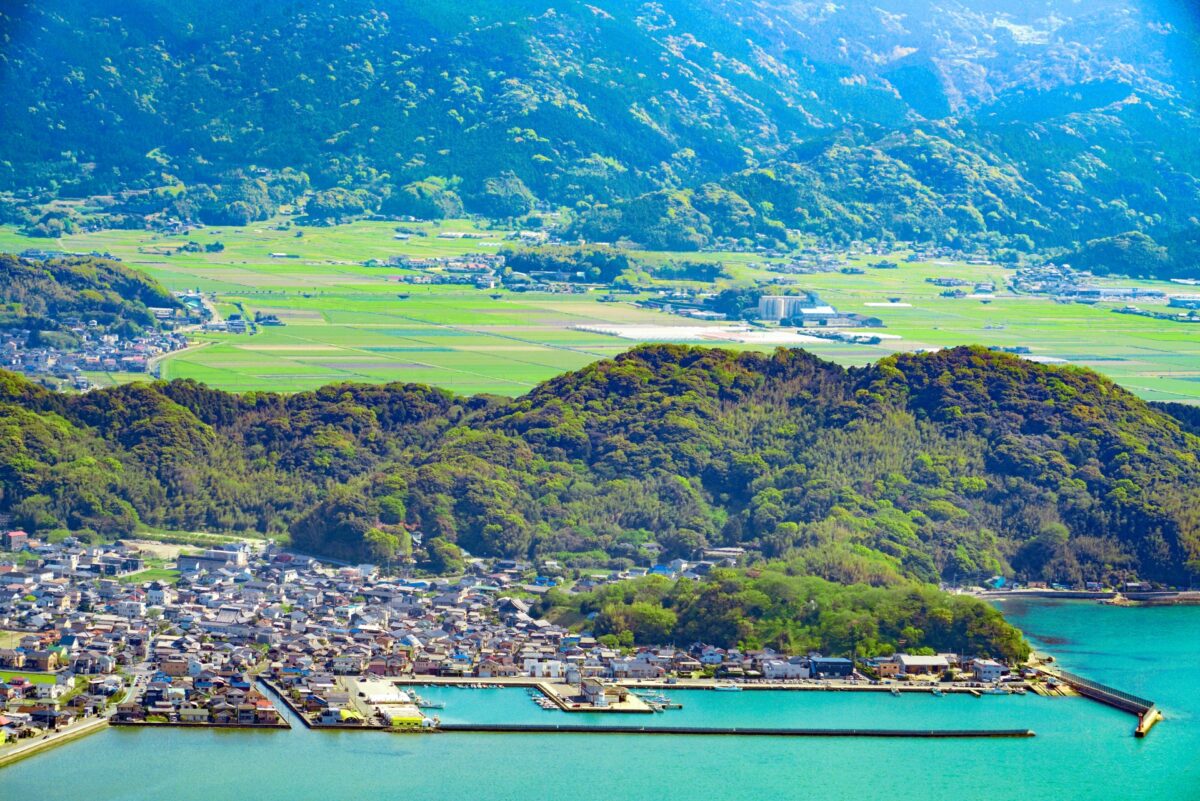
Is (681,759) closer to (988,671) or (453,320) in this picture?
(988,671)

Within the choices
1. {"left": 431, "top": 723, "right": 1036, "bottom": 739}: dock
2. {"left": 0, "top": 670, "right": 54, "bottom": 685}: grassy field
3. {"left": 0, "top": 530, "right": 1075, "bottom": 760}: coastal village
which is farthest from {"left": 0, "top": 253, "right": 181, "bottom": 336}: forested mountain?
{"left": 431, "top": 723, "right": 1036, "bottom": 739}: dock

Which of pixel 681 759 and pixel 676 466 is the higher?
pixel 676 466

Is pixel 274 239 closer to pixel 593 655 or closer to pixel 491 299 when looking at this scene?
pixel 491 299

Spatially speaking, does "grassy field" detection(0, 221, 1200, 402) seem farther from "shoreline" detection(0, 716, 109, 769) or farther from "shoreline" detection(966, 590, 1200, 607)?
"shoreline" detection(0, 716, 109, 769)

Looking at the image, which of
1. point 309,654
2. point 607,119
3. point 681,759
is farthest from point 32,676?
point 607,119

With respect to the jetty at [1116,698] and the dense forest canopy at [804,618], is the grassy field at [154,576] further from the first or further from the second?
the jetty at [1116,698]

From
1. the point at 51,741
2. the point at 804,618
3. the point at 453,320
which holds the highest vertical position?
the point at 453,320
